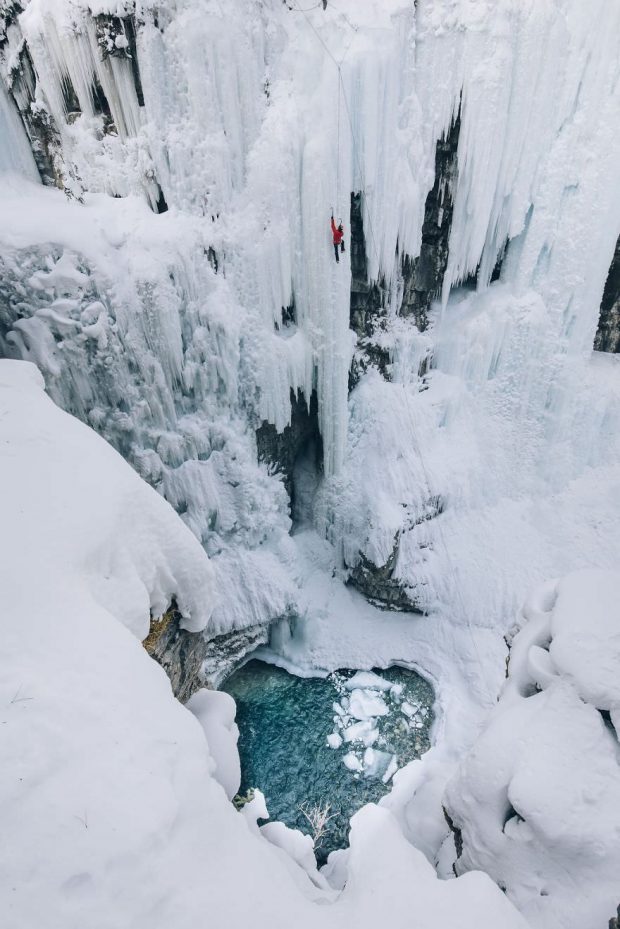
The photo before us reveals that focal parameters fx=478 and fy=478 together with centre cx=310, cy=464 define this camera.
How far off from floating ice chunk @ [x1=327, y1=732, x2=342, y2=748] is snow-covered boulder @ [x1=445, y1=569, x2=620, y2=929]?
5.30 metres

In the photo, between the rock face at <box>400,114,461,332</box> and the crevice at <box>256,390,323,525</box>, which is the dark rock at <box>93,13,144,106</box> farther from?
the crevice at <box>256,390,323,525</box>

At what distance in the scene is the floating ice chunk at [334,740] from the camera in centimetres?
1007

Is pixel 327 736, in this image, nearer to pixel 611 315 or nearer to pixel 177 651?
pixel 177 651

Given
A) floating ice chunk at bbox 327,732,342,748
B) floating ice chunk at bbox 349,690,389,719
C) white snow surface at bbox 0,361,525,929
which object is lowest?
floating ice chunk at bbox 327,732,342,748

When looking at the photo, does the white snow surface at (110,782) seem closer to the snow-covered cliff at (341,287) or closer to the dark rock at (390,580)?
the snow-covered cliff at (341,287)

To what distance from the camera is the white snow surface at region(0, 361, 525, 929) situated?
8.58ft

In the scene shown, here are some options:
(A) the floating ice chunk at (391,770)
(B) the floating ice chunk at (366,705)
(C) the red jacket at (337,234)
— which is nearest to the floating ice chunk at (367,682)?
(B) the floating ice chunk at (366,705)

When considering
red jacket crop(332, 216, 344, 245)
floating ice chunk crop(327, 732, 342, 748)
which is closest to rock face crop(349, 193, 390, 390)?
red jacket crop(332, 216, 344, 245)

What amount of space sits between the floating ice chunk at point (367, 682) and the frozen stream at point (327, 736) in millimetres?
22

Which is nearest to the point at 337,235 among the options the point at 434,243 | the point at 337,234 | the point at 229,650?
the point at 337,234

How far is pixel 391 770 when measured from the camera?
9.62 metres

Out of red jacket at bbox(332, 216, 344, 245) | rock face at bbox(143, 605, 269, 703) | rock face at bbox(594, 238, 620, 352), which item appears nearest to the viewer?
rock face at bbox(143, 605, 269, 703)

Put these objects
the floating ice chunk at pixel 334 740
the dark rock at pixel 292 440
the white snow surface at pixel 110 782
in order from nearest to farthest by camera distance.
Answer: the white snow surface at pixel 110 782 → the floating ice chunk at pixel 334 740 → the dark rock at pixel 292 440

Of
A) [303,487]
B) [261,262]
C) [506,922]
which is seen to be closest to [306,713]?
[303,487]
